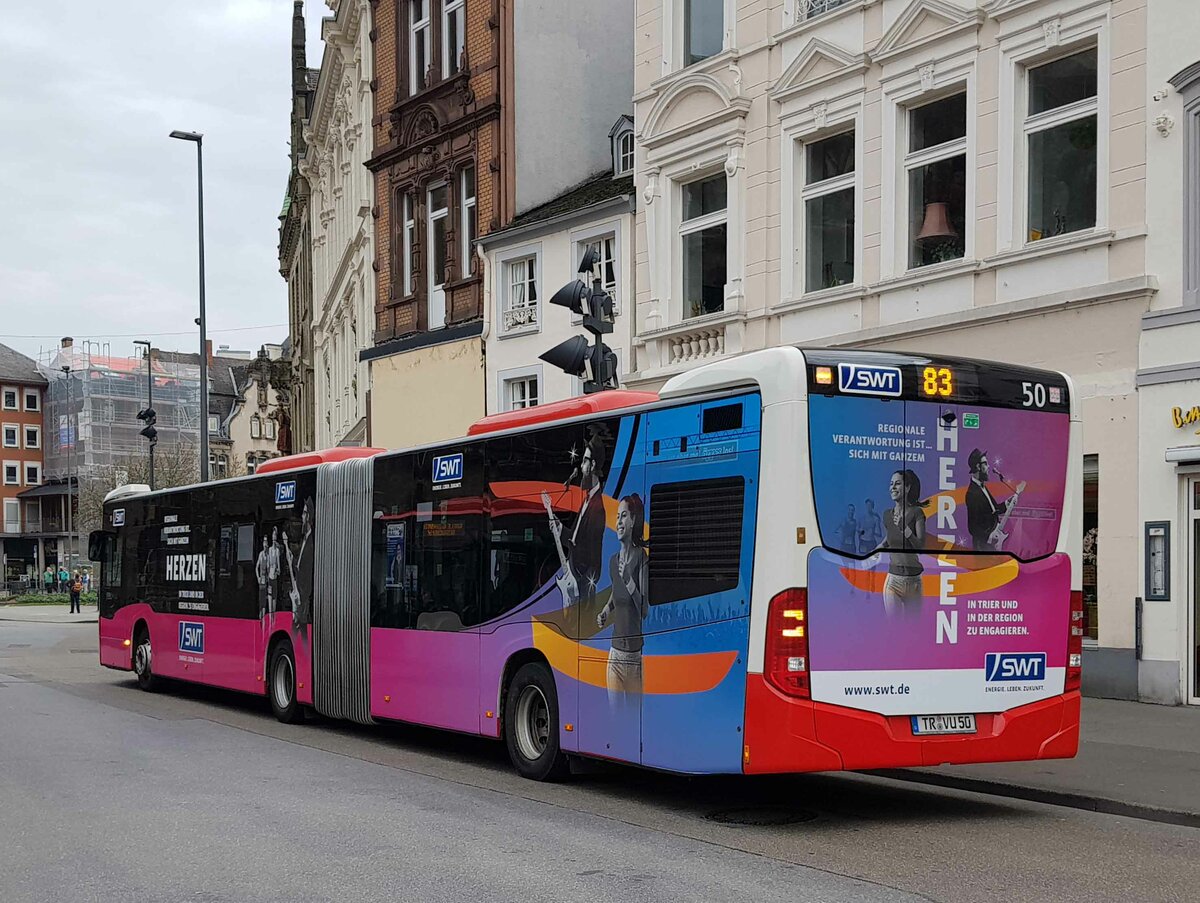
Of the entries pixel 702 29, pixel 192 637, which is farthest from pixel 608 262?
pixel 192 637

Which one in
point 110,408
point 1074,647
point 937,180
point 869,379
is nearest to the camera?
point 869,379

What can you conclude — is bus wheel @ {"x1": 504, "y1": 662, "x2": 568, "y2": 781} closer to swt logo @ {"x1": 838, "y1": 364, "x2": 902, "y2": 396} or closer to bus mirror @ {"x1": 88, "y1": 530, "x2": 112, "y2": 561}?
swt logo @ {"x1": 838, "y1": 364, "x2": 902, "y2": 396}

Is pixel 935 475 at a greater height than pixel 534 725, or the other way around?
pixel 935 475

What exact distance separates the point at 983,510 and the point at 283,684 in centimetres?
996

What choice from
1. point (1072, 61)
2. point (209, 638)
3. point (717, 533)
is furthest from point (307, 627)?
point (1072, 61)

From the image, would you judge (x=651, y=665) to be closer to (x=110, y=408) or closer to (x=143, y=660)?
(x=143, y=660)

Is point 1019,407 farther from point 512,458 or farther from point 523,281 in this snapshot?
point 523,281

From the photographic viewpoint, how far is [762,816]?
10320 millimetres

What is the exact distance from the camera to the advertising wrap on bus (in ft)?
31.6

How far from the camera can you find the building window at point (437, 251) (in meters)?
31.9

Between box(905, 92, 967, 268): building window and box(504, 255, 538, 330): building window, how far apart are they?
999 centimetres

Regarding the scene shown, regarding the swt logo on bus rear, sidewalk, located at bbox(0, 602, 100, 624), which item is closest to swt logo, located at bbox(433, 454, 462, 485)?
the swt logo on bus rear

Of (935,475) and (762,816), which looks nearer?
(935,475)

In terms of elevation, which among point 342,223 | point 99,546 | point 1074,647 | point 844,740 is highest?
point 342,223
